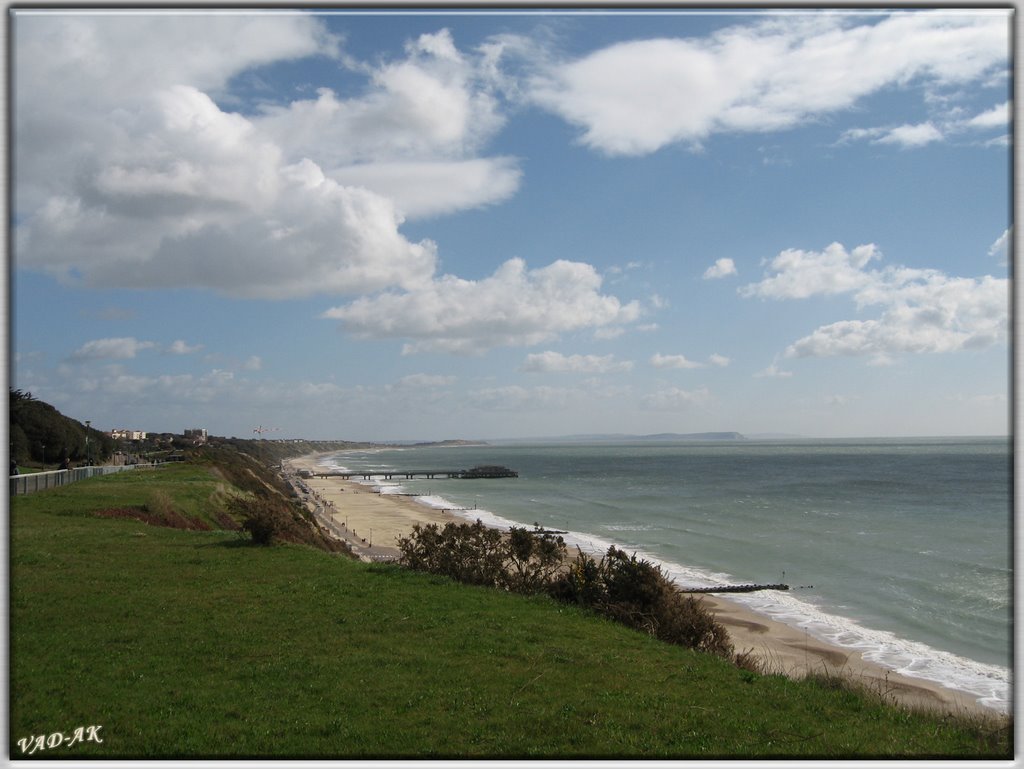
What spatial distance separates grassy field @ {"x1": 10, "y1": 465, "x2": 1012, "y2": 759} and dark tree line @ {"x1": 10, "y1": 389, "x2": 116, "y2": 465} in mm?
47767

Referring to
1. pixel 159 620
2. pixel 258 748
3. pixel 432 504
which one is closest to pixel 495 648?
pixel 258 748

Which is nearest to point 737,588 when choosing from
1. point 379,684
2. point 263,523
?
point 263,523

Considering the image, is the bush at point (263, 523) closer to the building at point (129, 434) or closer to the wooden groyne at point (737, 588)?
the wooden groyne at point (737, 588)

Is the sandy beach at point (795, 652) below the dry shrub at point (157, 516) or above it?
below

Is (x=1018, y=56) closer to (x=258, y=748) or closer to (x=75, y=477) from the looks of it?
(x=258, y=748)

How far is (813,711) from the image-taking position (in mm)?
9281

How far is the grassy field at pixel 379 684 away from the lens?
25.7ft

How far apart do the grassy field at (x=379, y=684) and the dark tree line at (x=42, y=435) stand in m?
47.8

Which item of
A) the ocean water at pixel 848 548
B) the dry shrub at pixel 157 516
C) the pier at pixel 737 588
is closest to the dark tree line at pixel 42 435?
the dry shrub at pixel 157 516

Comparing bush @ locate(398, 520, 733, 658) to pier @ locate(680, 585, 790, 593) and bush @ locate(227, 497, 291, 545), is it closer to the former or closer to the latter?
bush @ locate(227, 497, 291, 545)

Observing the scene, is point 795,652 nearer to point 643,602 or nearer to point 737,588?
point 737,588

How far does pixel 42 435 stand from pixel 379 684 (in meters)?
64.1

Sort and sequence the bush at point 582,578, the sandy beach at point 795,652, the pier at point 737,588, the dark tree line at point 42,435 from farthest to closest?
the dark tree line at point 42,435
the pier at point 737,588
the sandy beach at point 795,652
the bush at point 582,578

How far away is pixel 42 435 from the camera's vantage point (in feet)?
197
